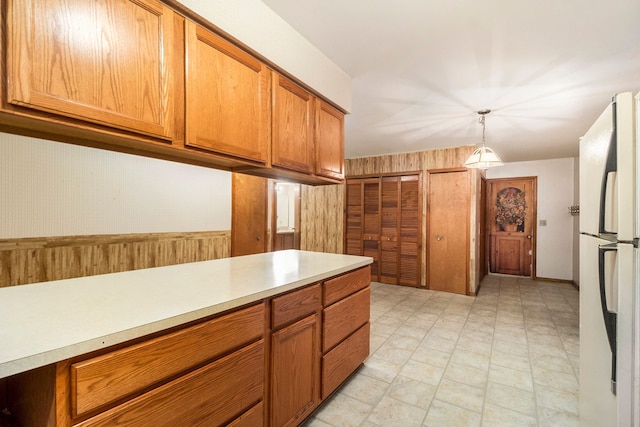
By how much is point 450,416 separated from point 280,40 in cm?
265

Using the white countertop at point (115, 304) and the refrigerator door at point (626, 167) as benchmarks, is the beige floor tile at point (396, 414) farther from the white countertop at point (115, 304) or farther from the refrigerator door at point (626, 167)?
the refrigerator door at point (626, 167)

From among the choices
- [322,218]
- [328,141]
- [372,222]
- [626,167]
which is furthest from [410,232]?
[626,167]

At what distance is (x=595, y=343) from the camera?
1.38 m

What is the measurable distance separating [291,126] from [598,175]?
173 cm

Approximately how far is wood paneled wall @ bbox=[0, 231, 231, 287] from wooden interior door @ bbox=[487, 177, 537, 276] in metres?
6.06

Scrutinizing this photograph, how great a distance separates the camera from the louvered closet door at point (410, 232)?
4.95 metres

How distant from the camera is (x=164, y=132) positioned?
1.29 m

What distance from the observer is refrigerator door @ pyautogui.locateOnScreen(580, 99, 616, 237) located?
3.90 feet

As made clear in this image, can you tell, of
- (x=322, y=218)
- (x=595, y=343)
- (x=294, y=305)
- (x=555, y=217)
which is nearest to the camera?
(x=595, y=343)

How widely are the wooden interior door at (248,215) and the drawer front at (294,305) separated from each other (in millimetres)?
1433

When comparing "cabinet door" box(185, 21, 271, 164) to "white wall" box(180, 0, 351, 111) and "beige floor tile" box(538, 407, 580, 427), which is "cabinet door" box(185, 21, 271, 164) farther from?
"beige floor tile" box(538, 407, 580, 427)

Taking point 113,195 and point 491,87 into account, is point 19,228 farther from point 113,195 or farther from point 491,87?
point 491,87

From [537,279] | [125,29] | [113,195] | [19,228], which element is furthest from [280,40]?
[537,279]

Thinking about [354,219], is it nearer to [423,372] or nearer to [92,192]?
[423,372]
